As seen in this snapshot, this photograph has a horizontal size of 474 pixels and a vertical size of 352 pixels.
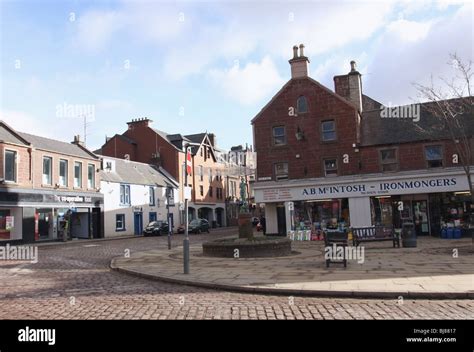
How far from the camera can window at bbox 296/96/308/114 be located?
2983 centimetres

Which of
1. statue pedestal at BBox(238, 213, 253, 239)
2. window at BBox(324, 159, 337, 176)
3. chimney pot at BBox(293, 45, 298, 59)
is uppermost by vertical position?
chimney pot at BBox(293, 45, 298, 59)

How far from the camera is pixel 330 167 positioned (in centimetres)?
2889

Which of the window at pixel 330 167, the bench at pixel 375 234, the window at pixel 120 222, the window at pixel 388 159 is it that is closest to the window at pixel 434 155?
the window at pixel 388 159

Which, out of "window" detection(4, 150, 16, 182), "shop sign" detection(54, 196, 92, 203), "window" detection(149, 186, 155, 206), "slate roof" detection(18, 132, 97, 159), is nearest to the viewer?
"window" detection(4, 150, 16, 182)

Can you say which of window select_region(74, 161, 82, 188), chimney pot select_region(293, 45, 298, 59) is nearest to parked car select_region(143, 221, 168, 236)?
window select_region(74, 161, 82, 188)

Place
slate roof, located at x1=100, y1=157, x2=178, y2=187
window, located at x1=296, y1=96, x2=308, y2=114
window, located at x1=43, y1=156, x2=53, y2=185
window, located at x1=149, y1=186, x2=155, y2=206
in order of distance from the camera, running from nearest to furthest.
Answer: window, located at x1=296, y1=96, x2=308, y2=114, window, located at x1=43, y1=156, x2=53, y2=185, slate roof, located at x1=100, y1=157, x2=178, y2=187, window, located at x1=149, y1=186, x2=155, y2=206

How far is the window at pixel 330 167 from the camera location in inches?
1132

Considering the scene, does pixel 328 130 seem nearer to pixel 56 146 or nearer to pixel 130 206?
pixel 56 146

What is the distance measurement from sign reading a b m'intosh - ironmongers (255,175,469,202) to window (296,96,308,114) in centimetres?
542

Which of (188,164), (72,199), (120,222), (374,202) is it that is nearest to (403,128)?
(374,202)

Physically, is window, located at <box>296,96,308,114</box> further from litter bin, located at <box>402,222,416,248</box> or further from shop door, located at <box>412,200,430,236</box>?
litter bin, located at <box>402,222,416,248</box>

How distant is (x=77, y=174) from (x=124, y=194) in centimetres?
646
